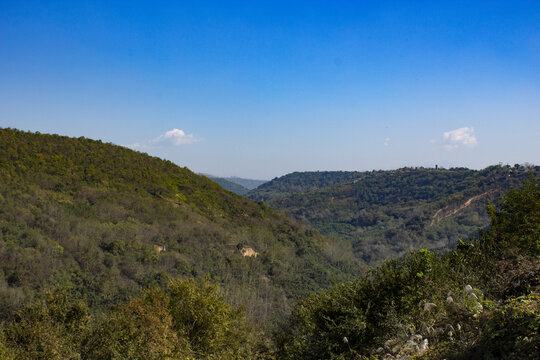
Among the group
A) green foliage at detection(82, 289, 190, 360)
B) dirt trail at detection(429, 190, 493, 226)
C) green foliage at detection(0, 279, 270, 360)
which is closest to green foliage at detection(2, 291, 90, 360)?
green foliage at detection(0, 279, 270, 360)

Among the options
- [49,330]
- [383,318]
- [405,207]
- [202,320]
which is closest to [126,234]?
[49,330]

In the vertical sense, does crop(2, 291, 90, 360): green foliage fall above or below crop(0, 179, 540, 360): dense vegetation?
below

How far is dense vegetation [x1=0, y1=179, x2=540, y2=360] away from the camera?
619cm

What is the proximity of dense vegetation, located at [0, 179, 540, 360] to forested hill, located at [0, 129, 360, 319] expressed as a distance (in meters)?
12.7

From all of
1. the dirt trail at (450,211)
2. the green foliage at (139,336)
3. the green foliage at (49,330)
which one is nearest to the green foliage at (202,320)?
the green foliage at (139,336)

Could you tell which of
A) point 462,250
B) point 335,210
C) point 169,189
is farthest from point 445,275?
point 335,210

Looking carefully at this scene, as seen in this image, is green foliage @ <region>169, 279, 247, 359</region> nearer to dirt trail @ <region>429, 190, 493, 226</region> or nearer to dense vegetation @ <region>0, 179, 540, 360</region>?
dense vegetation @ <region>0, 179, 540, 360</region>

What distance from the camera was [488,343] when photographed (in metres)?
5.27

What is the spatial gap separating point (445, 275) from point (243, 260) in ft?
140

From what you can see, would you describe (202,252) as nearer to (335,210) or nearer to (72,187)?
(72,187)

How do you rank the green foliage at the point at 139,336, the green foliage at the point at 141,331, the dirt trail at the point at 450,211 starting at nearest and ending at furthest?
the green foliage at the point at 139,336 < the green foliage at the point at 141,331 < the dirt trail at the point at 450,211

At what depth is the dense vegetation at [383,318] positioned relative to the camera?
619 cm

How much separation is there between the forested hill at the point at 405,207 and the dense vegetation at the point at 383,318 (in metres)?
69.3

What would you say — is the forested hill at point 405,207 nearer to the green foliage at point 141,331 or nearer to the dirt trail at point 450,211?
the dirt trail at point 450,211
